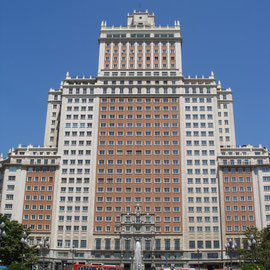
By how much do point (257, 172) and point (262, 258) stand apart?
36024 mm

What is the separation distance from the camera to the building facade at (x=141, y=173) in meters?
100

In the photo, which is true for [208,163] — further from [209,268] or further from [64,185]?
[64,185]

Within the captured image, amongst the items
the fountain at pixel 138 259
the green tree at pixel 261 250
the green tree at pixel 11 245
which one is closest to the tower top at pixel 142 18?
the fountain at pixel 138 259

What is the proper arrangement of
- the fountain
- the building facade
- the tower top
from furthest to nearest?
the tower top, the building facade, the fountain

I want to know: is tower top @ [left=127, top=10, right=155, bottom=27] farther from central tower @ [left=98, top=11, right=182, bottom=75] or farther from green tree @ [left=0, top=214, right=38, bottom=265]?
green tree @ [left=0, top=214, right=38, bottom=265]

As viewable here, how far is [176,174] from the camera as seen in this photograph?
106m

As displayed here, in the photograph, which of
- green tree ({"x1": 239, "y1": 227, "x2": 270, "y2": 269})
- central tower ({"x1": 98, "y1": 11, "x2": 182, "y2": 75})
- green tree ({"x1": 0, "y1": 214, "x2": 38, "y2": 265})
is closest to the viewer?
green tree ({"x1": 0, "y1": 214, "x2": 38, "y2": 265})

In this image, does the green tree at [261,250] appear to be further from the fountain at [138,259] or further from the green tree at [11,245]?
the green tree at [11,245]

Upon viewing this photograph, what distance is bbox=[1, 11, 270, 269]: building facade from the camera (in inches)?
3949

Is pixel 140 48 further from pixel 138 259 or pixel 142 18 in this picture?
pixel 138 259

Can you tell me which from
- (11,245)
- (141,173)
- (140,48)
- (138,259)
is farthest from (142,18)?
(11,245)

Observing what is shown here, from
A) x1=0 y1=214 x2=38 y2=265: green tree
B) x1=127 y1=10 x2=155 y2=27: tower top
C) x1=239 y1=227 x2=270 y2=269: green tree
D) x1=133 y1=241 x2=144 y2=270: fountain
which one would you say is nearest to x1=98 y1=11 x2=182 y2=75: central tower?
x1=127 y1=10 x2=155 y2=27: tower top

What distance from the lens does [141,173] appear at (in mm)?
106625

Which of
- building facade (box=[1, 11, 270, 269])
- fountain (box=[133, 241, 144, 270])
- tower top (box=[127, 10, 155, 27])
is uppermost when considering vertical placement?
tower top (box=[127, 10, 155, 27])
